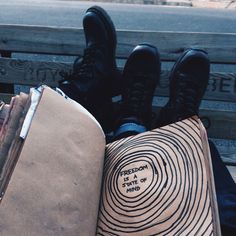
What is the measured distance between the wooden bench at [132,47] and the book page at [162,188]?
864 millimetres

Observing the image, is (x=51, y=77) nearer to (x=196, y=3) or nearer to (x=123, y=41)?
(x=123, y=41)

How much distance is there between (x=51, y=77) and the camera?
2.39 metres

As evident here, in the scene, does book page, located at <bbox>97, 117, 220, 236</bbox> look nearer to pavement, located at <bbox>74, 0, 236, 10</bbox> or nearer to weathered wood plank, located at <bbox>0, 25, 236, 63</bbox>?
weathered wood plank, located at <bbox>0, 25, 236, 63</bbox>

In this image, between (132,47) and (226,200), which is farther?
(132,47)

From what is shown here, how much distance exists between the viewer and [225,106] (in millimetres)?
3988

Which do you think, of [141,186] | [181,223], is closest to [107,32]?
[141,186]

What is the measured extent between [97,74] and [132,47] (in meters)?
0.38

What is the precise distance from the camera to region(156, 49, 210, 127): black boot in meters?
1.86

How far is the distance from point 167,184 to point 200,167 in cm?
11

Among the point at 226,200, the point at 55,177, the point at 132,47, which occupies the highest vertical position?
the point at 132,47

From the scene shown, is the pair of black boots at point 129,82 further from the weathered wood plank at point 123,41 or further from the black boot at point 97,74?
the weathered wood plank at point 123,41

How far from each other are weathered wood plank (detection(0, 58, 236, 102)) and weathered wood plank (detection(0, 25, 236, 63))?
3.5 inches

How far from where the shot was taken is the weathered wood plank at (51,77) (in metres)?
2.20

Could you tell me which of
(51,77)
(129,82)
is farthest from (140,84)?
(51,77)
